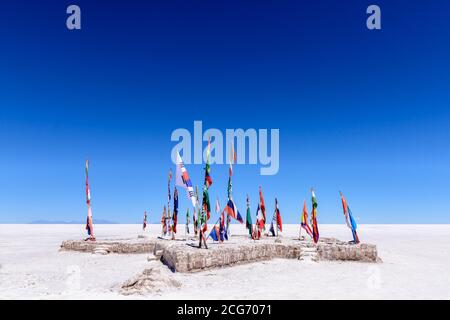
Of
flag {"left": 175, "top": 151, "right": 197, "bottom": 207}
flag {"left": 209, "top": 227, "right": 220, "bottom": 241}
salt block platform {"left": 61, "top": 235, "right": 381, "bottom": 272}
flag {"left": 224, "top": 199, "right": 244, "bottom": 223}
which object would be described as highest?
flag {"left": 175, "top": 151, "right": 197, "bottom": 207}

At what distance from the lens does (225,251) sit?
57.1ft

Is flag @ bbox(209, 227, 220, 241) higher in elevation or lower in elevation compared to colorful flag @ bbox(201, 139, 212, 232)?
lower

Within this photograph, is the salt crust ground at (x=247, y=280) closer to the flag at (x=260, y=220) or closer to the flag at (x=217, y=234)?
the flag at (x=217, y=234)

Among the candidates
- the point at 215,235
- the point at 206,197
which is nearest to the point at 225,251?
the point at 206,197

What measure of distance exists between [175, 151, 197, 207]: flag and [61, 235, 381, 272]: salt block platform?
2652mm

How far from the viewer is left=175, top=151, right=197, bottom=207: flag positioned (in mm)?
17359

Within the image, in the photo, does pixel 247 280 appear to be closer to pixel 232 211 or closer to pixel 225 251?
pixel 225 251

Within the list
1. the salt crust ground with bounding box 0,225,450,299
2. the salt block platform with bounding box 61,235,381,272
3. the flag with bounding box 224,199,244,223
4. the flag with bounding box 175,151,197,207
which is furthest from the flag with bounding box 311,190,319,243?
the flag with bounding box 175,151,197,207

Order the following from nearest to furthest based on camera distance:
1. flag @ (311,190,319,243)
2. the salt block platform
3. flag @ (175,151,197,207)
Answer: the salt block platform → flag @ (175,151,197,207) → flag @ (311,190,319,243)

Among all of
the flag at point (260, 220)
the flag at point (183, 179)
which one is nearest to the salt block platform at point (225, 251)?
the flag at point (183, 179)

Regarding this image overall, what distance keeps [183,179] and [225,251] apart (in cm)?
416

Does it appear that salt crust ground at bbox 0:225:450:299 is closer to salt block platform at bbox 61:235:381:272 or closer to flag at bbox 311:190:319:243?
salt block platform at bbox 61:235:381:272
